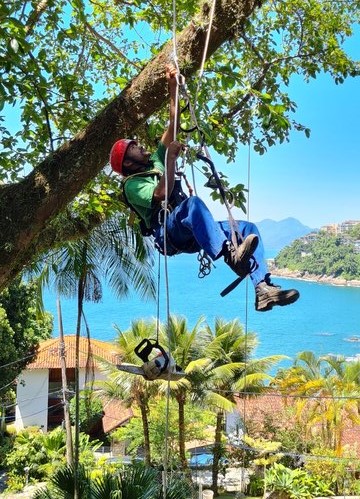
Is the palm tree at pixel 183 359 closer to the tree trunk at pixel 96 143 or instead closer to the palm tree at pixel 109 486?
the palm tree at pixel 109 486

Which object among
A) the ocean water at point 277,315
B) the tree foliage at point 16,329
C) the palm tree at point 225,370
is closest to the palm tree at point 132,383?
the palm tree at point 225,370

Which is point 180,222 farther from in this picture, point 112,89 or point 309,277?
point 309,277

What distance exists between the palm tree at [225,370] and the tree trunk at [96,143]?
1060 cm

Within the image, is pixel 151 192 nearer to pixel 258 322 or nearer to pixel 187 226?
pixel 187 226

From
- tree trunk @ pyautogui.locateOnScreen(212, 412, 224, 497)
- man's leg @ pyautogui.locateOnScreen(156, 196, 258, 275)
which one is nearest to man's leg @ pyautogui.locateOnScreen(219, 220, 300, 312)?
man's leg @ pyautogui.locateOnScreen(156, 196, 258, 275)

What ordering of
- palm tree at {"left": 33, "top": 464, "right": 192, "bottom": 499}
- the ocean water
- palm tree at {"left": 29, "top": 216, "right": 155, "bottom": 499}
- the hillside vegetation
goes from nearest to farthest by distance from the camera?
palm tree at {"left": 33, "top": 464, "right": 192, "bottom": 499}, palm tree at {"left": 29, "top": 216, "right": 155, "bottom": 499}, the ocean water, the hillside vegetation

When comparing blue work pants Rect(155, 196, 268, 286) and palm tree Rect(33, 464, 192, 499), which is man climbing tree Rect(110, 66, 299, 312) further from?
palm tree Rect(33, 464, 192, 499)

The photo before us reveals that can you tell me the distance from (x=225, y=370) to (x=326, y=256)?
82.5 meters

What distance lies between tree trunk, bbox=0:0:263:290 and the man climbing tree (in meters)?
0.40

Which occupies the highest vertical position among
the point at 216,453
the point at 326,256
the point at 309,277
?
the point at 326,256

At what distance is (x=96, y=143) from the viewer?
3.36m

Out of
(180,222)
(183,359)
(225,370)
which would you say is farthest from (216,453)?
(180,222)

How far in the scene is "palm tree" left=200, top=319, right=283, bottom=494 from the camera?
13.6 m

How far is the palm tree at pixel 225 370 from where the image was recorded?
13586 millimetres
